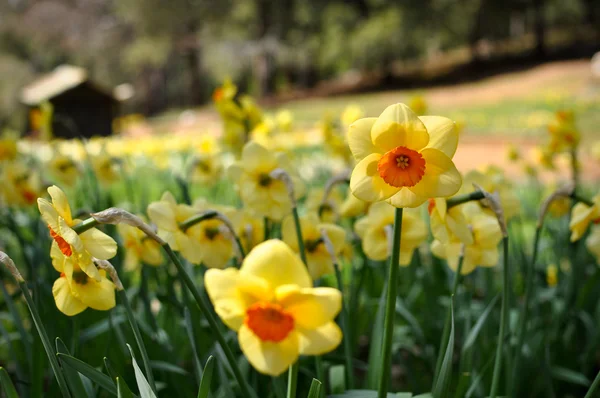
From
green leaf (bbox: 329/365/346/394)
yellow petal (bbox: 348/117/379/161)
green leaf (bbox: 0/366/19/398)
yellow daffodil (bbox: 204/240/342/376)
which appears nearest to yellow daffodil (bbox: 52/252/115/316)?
green leaf (bbox: 0/366/19/398)

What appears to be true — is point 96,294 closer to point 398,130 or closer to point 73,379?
point 73,379

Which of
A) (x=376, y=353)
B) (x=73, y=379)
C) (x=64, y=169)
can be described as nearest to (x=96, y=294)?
(x=73, y=379)

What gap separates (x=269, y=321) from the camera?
24.1 inches

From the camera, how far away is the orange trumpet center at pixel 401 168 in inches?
28.8

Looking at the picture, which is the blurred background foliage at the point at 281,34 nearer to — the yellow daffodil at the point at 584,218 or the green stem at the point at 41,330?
the yellow daffodil at the point at 584,218

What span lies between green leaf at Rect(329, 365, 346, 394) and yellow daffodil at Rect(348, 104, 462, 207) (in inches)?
21.2

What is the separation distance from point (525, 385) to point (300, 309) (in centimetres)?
107

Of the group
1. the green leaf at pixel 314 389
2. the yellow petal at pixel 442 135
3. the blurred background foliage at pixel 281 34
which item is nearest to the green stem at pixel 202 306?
the green leaf at pixel 314 389

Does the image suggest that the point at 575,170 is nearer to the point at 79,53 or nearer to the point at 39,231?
the point at 39,231

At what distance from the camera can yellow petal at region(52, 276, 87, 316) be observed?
2.73 ft

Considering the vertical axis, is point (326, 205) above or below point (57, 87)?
below

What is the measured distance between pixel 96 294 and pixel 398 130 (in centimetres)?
48

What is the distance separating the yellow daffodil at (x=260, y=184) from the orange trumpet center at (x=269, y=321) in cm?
55

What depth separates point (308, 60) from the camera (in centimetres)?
2417
